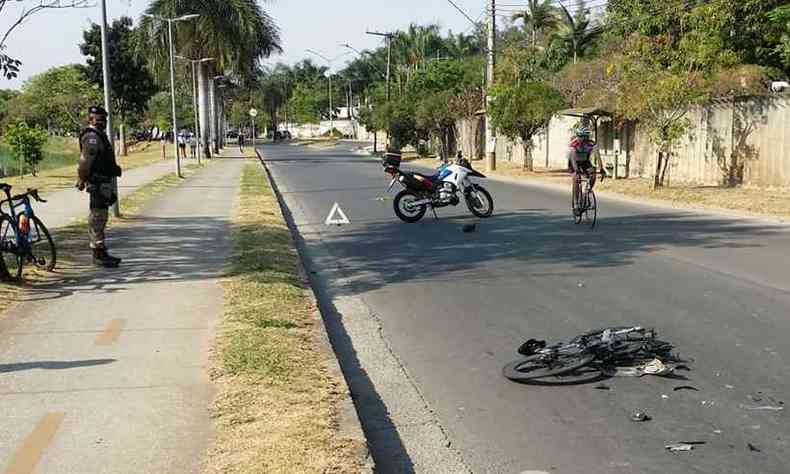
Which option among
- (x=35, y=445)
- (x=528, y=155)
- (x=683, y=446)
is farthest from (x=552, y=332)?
(x=528, y=155)

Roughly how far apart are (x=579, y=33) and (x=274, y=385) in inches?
2228

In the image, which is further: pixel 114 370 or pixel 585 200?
pixel 585 200

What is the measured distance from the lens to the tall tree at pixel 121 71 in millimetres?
59156

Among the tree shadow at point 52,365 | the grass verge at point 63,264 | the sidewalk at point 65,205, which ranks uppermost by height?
the sidewalk at point 65,205

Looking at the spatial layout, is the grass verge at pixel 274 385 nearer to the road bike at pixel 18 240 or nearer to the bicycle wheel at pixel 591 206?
the road bike at pixel 18 240

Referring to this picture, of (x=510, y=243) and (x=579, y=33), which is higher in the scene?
(x=579, y=33)

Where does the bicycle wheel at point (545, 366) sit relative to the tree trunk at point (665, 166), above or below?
below

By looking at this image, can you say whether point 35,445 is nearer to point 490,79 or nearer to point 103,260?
point 103,260

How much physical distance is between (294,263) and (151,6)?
44.2m

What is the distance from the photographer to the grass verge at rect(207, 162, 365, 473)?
4418 mm

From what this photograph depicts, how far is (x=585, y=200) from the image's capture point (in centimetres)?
1509

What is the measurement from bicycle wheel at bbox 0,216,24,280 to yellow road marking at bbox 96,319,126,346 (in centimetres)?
249

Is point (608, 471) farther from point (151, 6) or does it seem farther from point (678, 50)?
point (151, 6)

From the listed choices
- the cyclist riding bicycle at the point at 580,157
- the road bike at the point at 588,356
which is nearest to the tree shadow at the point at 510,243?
the cyclist riding bicycle at the point at 580,157
